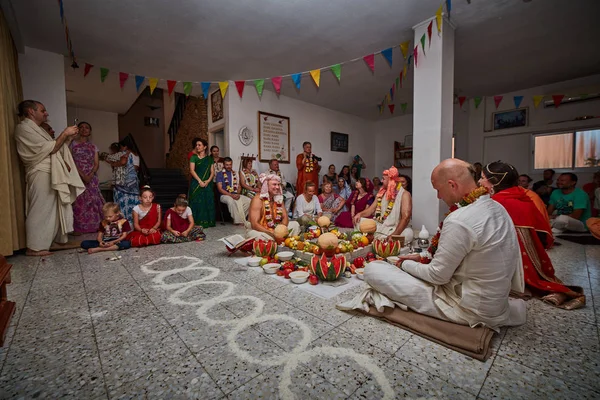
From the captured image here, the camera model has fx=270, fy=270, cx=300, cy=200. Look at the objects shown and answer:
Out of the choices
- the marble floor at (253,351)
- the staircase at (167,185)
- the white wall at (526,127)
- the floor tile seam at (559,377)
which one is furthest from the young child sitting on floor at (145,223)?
the white wall at (526,127)

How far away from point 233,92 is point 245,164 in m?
1.75

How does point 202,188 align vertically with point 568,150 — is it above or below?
below

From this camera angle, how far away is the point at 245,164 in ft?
20.6

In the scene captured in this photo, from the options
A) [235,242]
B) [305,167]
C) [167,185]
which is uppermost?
[305,167]

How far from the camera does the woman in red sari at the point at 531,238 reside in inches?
77.3

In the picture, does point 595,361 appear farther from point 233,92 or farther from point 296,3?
point 233,92

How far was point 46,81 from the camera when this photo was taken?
4.57 meters

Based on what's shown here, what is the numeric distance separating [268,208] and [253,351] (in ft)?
7.47

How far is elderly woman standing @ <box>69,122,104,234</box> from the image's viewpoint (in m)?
4.39

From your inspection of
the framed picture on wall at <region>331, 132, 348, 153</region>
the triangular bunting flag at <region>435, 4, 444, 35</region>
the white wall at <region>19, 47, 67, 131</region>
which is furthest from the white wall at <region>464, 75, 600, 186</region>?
the white wall at <region>19, 47, 67, 131</region>

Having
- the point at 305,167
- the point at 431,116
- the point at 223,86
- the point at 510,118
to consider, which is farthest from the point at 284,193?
the point at 510,118

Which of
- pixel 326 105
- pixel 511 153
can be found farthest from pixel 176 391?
pixel 511 153

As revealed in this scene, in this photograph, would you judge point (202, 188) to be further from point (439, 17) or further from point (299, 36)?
point (439, 17)

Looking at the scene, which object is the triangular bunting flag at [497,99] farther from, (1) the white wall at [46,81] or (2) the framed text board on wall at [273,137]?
(1) the white wall at [46,81]
